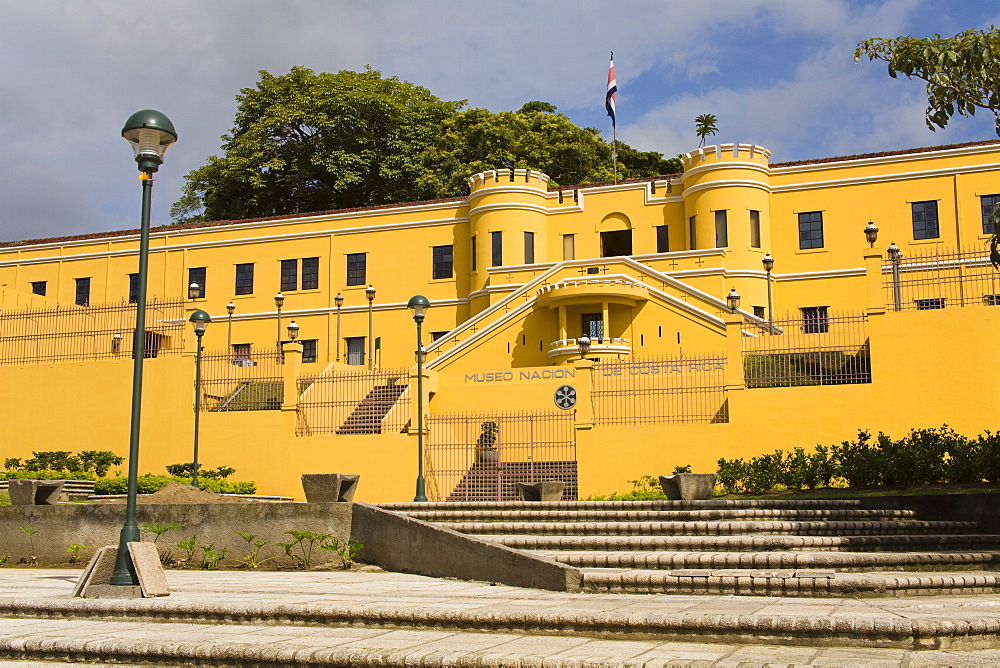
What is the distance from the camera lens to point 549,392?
28.3 m

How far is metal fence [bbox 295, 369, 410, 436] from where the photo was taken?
2570cm

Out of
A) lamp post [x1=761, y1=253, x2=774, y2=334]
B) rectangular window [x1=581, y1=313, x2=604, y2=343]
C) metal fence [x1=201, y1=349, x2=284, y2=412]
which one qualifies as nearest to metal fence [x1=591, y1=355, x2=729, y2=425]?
metal fence [x1=201, y1=349, x2=284, y2=412]

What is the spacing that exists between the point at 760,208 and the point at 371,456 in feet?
67.0

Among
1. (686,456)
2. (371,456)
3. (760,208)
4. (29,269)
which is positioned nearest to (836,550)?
(686,456)

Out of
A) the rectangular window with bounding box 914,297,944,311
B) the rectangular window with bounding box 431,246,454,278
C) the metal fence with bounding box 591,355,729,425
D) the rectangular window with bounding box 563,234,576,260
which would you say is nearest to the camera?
the rectangular window with bounding box 914,297,944,311

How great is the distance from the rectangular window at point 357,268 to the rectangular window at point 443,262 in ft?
10.2

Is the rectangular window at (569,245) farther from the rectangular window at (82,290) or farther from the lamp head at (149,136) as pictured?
the lamp head at (149,136)

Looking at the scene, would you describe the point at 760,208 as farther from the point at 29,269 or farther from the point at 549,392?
the point at 29,269

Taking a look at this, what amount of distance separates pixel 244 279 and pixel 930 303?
101ft

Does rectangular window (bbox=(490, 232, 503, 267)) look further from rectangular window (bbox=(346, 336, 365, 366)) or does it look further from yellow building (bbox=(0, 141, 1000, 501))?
rectangular window (bbox=(346, 336, 365, 366))

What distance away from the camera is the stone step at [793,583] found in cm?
1080

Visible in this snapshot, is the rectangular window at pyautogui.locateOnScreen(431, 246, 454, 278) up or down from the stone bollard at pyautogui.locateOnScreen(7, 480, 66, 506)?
up

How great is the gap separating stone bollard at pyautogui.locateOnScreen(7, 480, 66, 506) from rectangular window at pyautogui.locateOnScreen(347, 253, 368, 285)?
1033 inches

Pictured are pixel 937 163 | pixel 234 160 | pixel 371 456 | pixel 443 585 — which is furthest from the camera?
pixel 234 160
